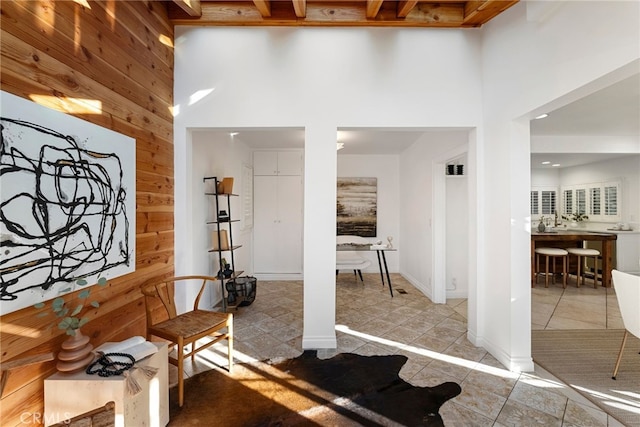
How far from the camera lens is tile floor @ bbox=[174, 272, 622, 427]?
5.72 feet

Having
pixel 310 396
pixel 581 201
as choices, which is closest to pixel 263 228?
pixel 310 396

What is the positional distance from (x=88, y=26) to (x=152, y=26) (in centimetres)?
75

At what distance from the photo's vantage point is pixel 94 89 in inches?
64.7

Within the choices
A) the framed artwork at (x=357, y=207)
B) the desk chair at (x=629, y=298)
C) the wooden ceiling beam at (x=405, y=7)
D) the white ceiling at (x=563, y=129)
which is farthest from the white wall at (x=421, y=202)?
the desk chair at (x=629, y=298)

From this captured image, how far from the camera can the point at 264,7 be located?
2.29 metres

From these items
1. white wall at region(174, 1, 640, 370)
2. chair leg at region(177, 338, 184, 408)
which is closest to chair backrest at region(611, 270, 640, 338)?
white wall at region(174, 1, 640, 370)

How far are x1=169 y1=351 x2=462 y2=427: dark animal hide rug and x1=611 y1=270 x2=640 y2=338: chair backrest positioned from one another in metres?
1.47

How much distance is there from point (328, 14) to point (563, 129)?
3941 millimetres

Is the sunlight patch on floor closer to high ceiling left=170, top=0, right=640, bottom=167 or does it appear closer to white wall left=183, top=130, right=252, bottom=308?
white wall left=183, top=130, right=252, bottom=308

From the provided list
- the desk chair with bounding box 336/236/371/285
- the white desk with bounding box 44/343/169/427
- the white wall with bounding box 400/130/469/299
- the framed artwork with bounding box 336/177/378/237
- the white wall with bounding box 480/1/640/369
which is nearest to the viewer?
the white desk with bounding box 44/343/169/427

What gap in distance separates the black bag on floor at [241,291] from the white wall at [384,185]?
2.63 m

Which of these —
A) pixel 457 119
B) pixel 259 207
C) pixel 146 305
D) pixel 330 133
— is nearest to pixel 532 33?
pixel 457 119

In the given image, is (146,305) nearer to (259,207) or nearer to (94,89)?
(94,89)

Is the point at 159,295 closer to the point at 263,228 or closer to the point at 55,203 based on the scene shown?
the point at 55,203
